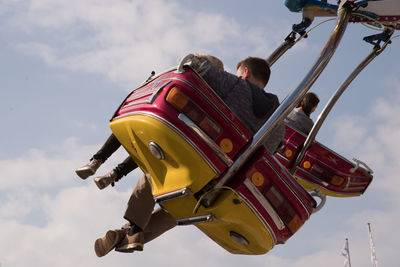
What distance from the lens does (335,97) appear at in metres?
5.98

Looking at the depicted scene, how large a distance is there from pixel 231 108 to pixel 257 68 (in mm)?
597

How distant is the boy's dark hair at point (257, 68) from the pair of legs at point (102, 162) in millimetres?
1218

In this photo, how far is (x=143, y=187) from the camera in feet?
16.5

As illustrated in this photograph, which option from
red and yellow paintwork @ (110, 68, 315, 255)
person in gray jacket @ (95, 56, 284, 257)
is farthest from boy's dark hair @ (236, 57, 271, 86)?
red and yellow paintwork @ (110, 68, 315, 255)

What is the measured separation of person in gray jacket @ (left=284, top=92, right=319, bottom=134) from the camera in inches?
266

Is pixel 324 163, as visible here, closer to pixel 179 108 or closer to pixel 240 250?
pixel 240 250

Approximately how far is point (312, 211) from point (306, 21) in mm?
2060

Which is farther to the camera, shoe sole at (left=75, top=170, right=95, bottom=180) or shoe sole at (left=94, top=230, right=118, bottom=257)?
shoe sole at (left=94, top=230, right=118, bottom=257)

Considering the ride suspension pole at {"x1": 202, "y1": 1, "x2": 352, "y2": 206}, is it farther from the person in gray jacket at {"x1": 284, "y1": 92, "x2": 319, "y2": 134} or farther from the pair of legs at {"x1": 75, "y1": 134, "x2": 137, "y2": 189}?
the person in gray jacket at {"x1": 284, "y1": 92, "x2": 319, "y2": 134}

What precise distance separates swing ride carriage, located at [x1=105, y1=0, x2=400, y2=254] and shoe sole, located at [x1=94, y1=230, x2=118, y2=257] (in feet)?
2.63

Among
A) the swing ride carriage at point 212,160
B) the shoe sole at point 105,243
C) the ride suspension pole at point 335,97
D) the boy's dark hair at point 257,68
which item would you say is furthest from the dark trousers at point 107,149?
the ride suspension pole at point 335,97

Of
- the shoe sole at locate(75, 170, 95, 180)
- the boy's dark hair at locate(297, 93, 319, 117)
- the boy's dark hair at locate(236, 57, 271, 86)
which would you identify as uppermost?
the boy's dark hair at locate(236, 57, 271, 86)

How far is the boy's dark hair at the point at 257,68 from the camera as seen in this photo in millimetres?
4680

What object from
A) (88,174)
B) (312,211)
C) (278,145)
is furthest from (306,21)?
(88,174)
